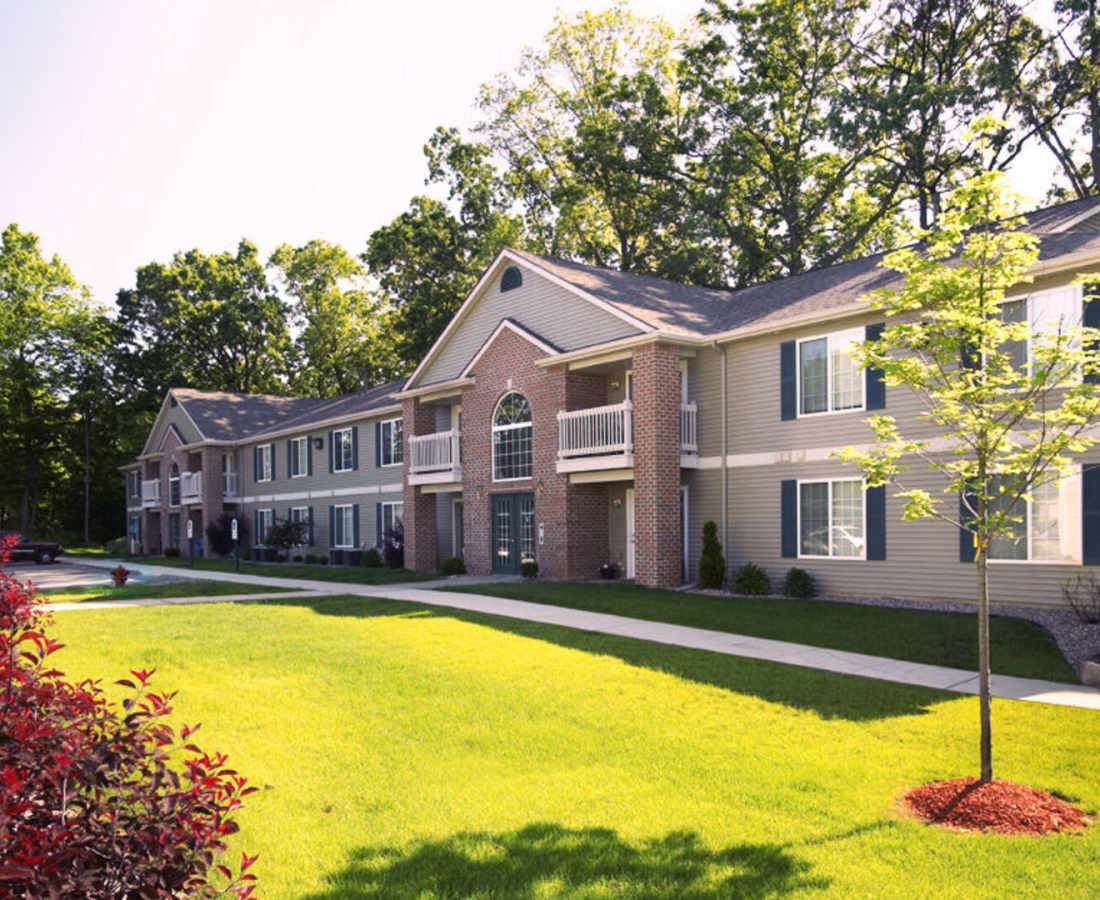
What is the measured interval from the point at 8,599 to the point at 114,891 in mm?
1415

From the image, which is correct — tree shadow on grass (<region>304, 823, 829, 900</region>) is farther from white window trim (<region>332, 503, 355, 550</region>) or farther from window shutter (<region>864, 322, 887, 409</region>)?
white window trim (<region>332, 503, 355, 550</region>)

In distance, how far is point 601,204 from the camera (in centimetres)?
3944

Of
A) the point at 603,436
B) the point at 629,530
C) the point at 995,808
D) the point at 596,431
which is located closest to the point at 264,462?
the point at 629,530

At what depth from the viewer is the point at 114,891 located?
2.89 metres

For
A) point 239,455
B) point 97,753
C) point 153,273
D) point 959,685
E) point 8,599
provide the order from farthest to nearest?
point 153,273 < point 239,455 < point 959,685 < point 8,599 < point 97,753

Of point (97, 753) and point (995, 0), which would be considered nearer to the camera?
point (97, 753)

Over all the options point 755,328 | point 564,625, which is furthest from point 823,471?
point 564,625

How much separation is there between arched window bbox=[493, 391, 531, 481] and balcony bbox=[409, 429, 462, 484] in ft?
5.37

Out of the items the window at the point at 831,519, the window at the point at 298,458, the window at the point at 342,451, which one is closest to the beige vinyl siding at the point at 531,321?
the window at the point at 831,519

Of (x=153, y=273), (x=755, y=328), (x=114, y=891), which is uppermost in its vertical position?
(x=153, y=273)

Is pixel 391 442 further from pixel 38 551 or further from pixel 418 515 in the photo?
pixel 38 551

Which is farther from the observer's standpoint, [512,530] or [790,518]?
[512,530]

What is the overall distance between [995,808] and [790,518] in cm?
1223

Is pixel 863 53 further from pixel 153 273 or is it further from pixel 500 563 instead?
pixel 153 273
